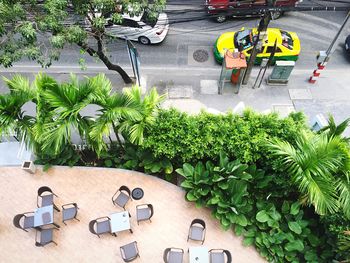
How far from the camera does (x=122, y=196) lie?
8.47 metres

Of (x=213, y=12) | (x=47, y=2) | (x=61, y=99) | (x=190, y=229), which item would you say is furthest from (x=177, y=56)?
(x=190, y=229)

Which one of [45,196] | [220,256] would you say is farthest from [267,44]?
[45,196]

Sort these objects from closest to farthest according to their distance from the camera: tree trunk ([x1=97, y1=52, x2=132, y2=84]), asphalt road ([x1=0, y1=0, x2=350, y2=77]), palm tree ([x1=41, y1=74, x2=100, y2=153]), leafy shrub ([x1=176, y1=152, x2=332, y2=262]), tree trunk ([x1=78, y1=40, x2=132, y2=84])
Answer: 1. palm tree ([x1=41, y1=74, x2=100, y2=153])
2. leafy shrub ([x1=176, y1=152, x2=332, y2=262])
3. tree trunk ([x1=78, y1=40, x2=132, y2=84])
4. tree trunk ([x1=97, y1=52, x2=132, y2=84])
5. asphalt road ([x1=0, y1=0, x2=350, y2=77])

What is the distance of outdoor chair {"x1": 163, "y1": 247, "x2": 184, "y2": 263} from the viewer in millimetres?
7504

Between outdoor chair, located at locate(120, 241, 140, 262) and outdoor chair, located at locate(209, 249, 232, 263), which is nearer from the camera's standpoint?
outdoor chair, located at locate(209, 249, 232, 263)

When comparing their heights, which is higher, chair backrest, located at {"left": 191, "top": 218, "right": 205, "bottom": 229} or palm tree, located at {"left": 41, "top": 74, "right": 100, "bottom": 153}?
palm tree, located at {"left": 41, "top": 74, "right": 100, "bottom": 153}

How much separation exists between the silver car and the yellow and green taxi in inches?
107

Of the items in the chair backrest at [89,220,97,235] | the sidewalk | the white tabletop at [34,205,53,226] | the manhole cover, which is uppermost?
the manhole cover

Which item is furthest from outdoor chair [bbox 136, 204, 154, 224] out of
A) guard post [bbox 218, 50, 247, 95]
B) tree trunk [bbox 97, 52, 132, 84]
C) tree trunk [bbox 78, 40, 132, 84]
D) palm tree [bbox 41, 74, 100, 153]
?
guard post [bbox 218, 50, 247, 95]

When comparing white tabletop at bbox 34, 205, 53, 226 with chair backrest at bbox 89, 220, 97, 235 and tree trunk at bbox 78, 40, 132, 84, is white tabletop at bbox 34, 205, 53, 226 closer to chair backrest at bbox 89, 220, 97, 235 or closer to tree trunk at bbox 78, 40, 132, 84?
chair backrest at bbox 89, 220, 97, 235

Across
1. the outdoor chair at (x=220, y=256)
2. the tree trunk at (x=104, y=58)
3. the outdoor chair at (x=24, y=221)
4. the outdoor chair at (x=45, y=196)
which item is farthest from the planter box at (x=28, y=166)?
the outdoor chair at (x=220, y=256)

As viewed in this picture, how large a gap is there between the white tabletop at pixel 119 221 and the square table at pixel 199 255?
182 cm

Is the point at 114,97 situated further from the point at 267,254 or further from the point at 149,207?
the point at 267,254

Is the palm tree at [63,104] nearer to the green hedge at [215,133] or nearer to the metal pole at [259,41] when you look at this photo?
the green hedge at [215,133]
